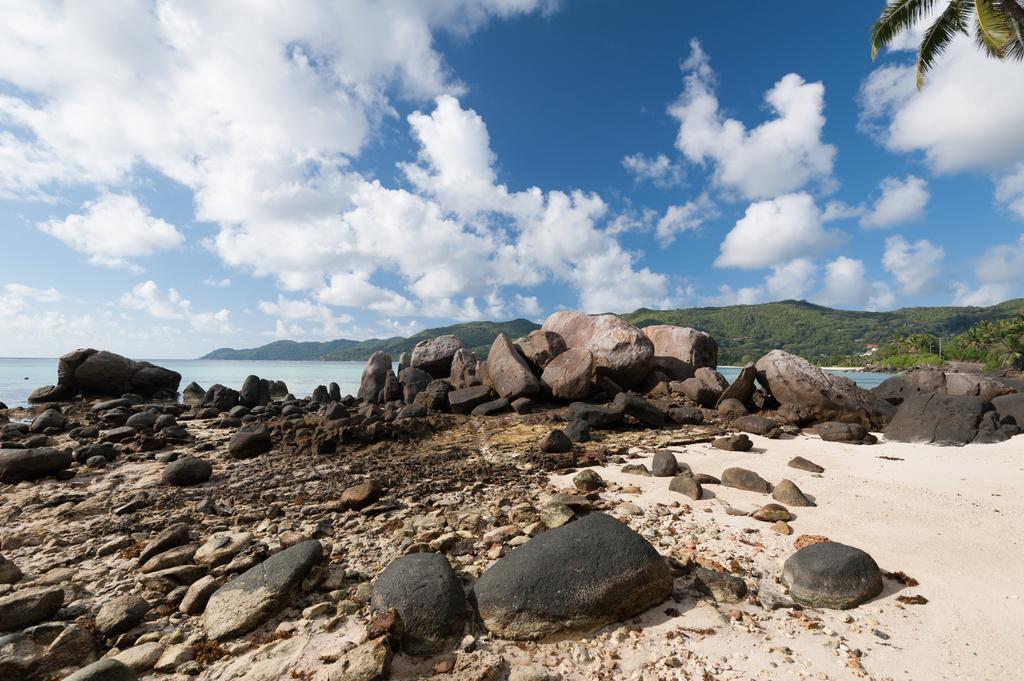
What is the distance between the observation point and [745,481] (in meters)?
5.52

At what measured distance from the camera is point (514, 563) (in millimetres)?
3312

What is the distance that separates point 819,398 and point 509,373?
24.7ft

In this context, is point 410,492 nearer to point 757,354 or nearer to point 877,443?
point 877,443

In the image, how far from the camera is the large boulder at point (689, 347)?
51.9 ft

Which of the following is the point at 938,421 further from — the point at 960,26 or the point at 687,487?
the point at 960,26

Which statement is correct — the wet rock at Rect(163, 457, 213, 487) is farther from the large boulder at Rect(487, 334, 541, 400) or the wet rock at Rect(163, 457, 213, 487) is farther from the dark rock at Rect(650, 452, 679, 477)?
the large boulder at Rect(487, 334, 541, 400)

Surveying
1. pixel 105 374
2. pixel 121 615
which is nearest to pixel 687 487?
pixel 121 615

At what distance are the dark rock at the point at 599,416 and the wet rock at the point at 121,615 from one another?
7.36 metres

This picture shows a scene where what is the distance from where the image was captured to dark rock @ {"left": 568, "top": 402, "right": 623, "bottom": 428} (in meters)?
9.33

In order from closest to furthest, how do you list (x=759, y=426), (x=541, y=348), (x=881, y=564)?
1. (x=881, y=564)
2. (x=759, y=426)
3. (x=541, y=348)

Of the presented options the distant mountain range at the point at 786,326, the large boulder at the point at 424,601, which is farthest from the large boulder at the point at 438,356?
the distant mountain range at the point at 786,326

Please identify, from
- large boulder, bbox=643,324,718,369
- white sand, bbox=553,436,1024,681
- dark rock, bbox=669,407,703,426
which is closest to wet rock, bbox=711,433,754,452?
white sand, bbox=553,436,1024,681

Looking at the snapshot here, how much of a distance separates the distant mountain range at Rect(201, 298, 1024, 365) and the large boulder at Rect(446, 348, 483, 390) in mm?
105109

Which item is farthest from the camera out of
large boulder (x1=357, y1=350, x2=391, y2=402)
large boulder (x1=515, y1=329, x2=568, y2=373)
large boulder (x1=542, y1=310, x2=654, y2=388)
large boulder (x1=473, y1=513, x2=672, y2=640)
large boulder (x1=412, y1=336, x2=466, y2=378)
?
large boulder (x1=357, y1=350, x2=391, y2=402)
